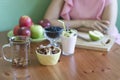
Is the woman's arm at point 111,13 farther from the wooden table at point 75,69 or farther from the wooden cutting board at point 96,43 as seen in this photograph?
the wooden table at point 75,69

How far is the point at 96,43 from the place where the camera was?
1.39 m

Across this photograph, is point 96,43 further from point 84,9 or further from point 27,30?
point 84,9

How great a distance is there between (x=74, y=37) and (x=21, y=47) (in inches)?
10.9

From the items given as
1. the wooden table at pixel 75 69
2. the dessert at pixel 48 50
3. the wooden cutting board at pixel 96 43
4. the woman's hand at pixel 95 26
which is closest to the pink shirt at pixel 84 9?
the woman's hand at pixel 95 26

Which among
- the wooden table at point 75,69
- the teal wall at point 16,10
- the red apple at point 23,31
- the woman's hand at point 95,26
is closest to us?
the wooden table at point 75,69

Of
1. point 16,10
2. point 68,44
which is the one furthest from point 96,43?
point 16,10

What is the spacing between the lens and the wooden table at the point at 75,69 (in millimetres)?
1071

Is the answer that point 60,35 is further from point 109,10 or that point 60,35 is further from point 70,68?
point 109,10

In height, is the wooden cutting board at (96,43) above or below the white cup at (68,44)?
below

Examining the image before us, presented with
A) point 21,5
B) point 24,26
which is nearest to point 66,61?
point 24,26

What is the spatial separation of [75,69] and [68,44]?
17 centimetres

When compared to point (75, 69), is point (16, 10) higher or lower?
higher

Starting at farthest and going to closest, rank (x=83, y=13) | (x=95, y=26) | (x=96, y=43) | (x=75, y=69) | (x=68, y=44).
→ (x=83, y=13)
(x=95, y=26)
(x=96, y=43)
(x=68, y=44)
(x=75, y=69)

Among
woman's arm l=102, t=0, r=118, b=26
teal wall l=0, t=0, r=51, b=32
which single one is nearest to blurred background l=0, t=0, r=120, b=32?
teal wall l=0, t=0, r=51, b=32
